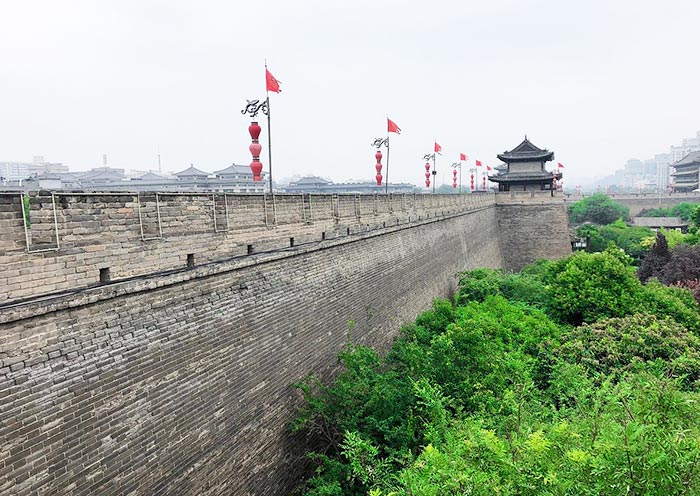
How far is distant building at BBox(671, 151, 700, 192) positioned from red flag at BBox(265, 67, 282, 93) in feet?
208

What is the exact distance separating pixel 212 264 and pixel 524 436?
3.78 m

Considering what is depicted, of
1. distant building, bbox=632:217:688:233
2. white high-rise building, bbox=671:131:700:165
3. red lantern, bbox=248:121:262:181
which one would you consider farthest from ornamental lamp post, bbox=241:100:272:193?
white high-rise building, bbox=671:131:700:165

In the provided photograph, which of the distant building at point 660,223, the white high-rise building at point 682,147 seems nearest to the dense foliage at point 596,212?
the distant building at point 660,223

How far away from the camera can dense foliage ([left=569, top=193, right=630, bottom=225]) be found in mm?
40875

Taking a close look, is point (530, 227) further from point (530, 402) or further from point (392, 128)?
point (530, 402)

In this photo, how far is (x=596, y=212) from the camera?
41125mm

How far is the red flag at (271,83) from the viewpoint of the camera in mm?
9173

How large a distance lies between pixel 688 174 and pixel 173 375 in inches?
2810

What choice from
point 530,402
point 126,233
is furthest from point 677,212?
point 126,233

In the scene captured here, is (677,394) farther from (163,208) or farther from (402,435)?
(163,208)

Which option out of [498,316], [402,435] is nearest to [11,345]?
[402,435]

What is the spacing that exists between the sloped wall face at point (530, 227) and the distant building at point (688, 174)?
42.9 meters

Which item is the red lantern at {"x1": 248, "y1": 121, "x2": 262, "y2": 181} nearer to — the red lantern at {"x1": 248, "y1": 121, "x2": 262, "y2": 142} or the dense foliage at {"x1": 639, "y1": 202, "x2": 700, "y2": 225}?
the red lantern at {"x1": 248, "y1": 121, "x2": 262, "y2": 142}

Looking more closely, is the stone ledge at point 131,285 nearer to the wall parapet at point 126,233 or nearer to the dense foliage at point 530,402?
the wall parapet at point 126,233
